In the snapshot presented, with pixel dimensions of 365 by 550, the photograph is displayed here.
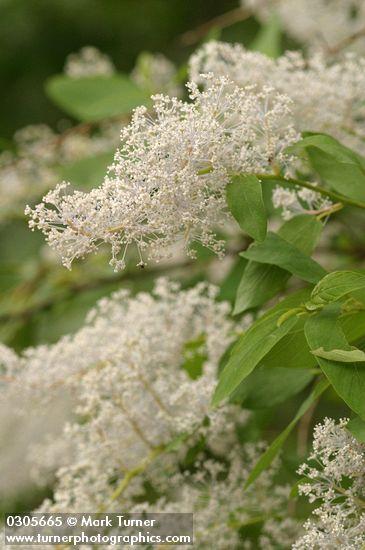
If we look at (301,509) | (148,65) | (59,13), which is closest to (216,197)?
(301,509)

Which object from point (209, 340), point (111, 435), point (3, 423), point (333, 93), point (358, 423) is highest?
point (333, 93)

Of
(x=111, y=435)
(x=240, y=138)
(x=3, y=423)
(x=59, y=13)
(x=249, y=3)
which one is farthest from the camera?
(x=59, y=13)

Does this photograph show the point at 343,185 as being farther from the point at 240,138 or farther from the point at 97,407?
the point at 97,407

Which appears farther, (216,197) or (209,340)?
(209,340)

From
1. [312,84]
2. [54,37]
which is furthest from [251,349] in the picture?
[54,37]

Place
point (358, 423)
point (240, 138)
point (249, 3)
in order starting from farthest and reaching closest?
point (249, 3), point (240, 138), point (358, 423)

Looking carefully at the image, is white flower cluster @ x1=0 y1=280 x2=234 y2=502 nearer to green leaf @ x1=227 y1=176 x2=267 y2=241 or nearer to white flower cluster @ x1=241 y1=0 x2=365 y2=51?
green leaf @ x1=227 y1=176 x2=267 y2=241

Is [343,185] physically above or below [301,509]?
above

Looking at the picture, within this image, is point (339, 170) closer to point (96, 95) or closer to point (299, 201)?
point (299, 201)
